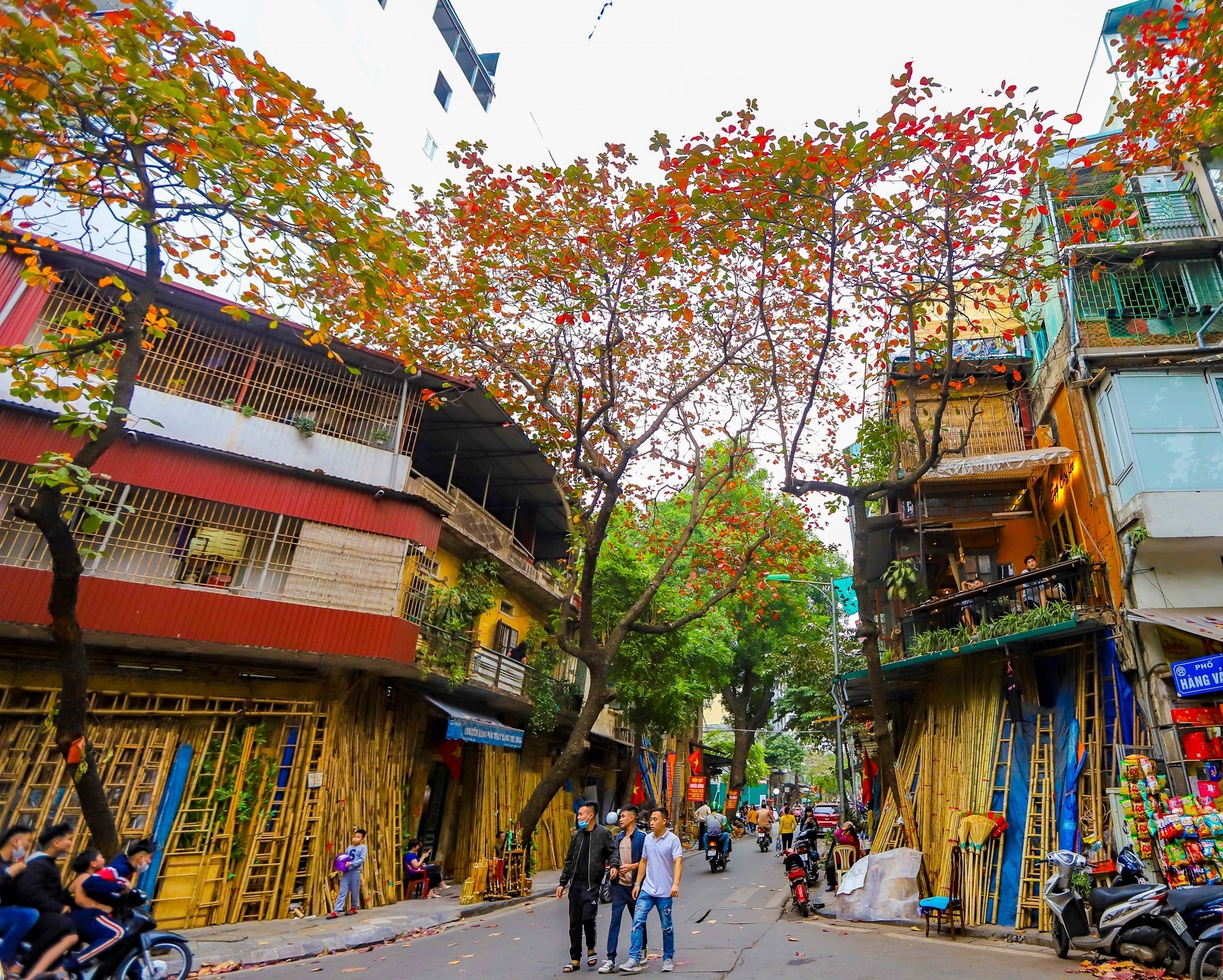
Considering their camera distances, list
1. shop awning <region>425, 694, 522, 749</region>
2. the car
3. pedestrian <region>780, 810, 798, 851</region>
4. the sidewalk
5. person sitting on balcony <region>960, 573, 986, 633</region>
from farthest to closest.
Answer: the car, pedestrian <region>780, 810, 798, 851</region>, shop awning <region>425, 694, 522, 749</region>, person sitting on balcony <region>960, 573, 986, 633</region>, the sidewalk

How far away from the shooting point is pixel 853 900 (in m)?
10.5

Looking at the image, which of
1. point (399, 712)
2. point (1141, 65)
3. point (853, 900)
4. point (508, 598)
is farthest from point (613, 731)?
point (1141, 65)

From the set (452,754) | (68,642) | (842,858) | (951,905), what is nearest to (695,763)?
(842,858)

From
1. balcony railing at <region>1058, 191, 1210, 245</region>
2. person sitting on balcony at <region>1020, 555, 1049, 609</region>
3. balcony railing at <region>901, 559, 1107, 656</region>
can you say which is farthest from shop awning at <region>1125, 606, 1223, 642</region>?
balcony railing at <region>1058, 191, 1210, 245</region>

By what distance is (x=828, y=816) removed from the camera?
86.3 feet

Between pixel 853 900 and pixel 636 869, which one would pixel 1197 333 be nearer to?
pixel 853 900

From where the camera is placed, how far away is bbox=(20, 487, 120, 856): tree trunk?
7.03 metres

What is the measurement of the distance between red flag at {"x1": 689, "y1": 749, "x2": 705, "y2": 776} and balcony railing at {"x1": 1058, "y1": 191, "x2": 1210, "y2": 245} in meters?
30.7

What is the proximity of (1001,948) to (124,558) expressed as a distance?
44.2ft

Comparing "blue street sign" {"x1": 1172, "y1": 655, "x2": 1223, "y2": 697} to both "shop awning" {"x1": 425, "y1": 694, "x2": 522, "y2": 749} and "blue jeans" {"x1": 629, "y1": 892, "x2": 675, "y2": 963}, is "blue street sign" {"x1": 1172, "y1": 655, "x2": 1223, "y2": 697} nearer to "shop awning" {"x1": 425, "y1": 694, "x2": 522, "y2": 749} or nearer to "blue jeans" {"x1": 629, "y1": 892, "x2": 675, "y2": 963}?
"blue jeans" {"x1": 629, "y1": 892, "x2": 675, "y2": 963}

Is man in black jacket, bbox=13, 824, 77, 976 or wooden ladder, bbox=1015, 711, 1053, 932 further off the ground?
wooden ladder, bbox=1015, 711, 1053, 932

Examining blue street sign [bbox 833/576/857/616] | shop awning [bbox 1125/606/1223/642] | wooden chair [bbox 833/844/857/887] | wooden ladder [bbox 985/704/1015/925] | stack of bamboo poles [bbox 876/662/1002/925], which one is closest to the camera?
shop awning [bbox 1125/606/1223/642]

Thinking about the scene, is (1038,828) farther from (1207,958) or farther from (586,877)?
(586,877)

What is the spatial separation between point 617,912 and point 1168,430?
11282 mm
